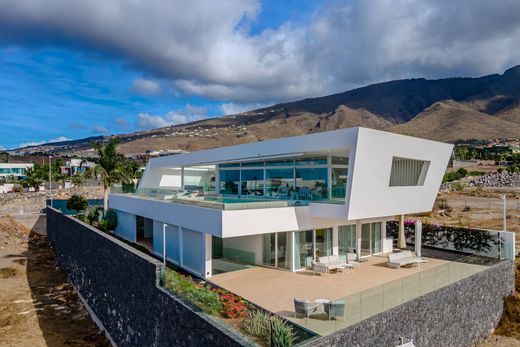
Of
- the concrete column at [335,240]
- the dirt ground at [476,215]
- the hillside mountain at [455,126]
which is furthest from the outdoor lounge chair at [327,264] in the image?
the hillside mountain at [455,126]

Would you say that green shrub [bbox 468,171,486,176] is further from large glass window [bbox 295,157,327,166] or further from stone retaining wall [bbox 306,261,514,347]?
large glass window [bbox 295,157,327,166]

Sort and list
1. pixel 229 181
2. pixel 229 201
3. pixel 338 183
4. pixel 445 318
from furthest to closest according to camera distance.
A: pixel 229 181, pixel 338 183, pixel 229 201, pixel 445 318

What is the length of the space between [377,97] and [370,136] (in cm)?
19621

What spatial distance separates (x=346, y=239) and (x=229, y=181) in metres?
9.14

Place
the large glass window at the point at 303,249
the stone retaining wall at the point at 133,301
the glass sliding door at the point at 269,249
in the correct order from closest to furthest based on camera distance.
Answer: the stone retaining wall at the point at 133,301 < the large glass window at the point at 303,249 < the glass sliding door at the point at 269,249

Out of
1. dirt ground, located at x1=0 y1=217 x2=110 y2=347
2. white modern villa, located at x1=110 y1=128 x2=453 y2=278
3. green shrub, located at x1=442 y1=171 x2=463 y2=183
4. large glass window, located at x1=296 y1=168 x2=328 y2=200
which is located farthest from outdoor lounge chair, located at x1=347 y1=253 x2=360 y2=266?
green shrub, located at x1=442 y1=171 x2=463 y2=183

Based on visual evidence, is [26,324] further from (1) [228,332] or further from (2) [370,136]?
(2) [370,136]

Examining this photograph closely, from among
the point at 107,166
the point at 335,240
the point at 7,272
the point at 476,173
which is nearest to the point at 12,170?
the point at 107,166

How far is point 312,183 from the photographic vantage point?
741 inches

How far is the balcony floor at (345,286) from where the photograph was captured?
31.3 ft

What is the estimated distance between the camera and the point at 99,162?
30.4m

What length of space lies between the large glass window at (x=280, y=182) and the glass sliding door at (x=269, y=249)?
2908 millimetres

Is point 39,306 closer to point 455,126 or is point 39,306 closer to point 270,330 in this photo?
point 270,330

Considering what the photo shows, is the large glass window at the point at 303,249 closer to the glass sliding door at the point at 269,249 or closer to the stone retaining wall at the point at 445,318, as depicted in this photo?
the glass sliding door at the point at 269,249
